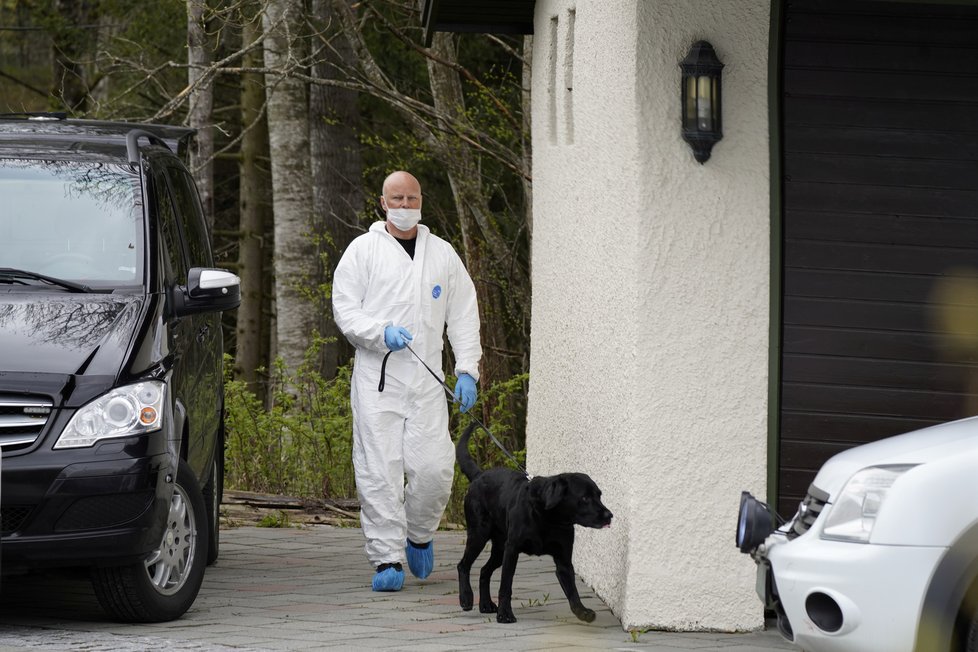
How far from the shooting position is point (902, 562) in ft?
16.0

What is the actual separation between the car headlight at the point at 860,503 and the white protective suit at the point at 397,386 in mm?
3566

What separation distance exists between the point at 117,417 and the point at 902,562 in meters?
3.41

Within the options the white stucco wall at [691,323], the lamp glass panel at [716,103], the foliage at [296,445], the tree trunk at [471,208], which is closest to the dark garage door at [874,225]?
the white stucco wall at [691,323]

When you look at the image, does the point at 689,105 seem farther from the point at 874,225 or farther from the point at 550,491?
the point at 550,491

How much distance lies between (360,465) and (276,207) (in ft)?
30.1

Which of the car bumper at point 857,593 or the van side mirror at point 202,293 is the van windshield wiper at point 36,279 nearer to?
the van side mirror at point 202,293

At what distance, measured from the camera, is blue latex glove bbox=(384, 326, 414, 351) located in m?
8.25

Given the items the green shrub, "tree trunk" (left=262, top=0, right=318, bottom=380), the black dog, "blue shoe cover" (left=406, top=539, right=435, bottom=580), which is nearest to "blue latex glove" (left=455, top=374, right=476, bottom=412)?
the black dog

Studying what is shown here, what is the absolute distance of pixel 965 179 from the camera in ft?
23.9

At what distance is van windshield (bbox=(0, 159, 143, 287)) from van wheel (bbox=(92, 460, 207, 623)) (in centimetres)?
105

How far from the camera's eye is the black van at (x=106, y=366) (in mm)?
6488

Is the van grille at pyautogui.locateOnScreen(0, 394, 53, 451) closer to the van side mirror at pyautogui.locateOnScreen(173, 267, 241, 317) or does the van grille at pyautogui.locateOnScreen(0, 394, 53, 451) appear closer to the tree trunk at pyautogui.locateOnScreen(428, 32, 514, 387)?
the van side mirror at pyautogui.locateOnScreen(173, 267, 241, 317)

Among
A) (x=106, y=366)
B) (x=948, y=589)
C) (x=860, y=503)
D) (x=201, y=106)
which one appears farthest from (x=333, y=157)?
(x=948, y=589)

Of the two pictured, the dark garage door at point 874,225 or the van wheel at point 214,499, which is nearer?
the dark garage door at point 874,225
